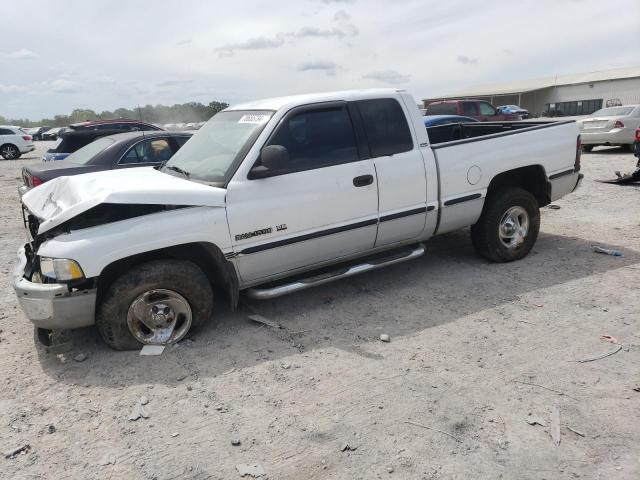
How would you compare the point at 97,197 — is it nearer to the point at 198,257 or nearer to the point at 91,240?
the point at 91,240

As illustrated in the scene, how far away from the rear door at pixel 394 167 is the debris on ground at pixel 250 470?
2622 mm

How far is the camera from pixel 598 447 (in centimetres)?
281

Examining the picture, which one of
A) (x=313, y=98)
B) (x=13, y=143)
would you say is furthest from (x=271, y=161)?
(x=13, y=143)

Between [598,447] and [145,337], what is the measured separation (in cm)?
321

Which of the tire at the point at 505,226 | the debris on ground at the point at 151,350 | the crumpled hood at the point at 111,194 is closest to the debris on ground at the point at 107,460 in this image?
the debris on ground at the point at 151,350

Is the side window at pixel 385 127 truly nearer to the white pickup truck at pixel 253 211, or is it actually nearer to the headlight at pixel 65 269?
the white pickup truck at pixel 253 211

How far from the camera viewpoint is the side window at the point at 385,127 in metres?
4.82

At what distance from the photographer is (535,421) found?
3.04 m

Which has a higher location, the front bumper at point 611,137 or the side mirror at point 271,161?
the side mirror at point 271,161

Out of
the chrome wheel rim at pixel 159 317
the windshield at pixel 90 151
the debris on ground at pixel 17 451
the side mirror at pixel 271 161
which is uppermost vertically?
the windshield at pixel 90 151

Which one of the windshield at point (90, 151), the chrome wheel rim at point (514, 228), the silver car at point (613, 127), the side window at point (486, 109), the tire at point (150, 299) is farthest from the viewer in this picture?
the side window at point (486, 109)

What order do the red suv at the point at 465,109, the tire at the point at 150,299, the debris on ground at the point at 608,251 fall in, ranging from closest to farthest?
1. the tire at the point at 150,299
2. the debris on ground at the point at 608,251
3. the red suv at the point at 465,109

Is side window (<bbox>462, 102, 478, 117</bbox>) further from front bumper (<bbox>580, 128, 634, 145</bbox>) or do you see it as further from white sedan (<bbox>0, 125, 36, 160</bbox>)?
white sedan (<bbox>0, 125, 36, 160</bbox>)

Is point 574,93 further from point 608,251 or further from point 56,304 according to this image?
point 56,304
